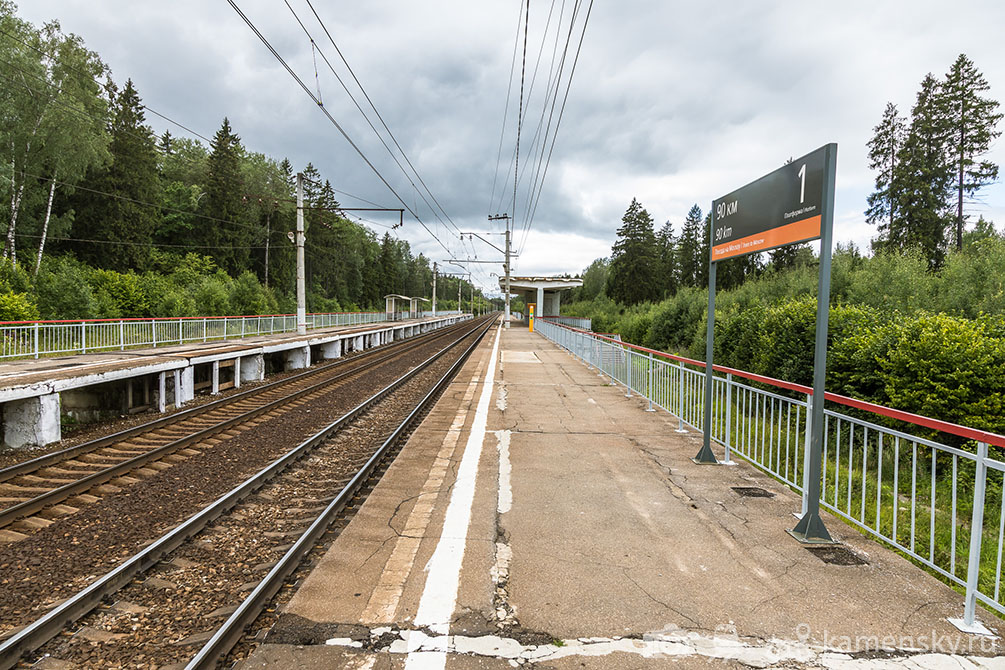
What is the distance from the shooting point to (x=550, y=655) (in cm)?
271

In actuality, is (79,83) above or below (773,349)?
above

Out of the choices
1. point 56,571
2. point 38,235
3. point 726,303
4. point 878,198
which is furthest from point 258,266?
point 56,571

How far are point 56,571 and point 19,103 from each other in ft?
133

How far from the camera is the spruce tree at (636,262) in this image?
72375 millimetres

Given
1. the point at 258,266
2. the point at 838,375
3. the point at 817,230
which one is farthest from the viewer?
the point at 258,266

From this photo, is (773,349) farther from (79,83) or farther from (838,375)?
(79,83)

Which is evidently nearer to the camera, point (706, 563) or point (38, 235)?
point (706, 563)

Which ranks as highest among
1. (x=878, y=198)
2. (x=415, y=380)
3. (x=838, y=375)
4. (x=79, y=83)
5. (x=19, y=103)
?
(x=79, y=83)

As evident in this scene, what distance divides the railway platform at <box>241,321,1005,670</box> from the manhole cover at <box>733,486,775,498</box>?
2 centimetres

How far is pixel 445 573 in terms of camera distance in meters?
3.59

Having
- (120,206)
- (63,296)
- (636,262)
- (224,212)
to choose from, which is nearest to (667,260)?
(636,262)

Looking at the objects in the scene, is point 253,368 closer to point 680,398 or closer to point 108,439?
Result: point 108,439

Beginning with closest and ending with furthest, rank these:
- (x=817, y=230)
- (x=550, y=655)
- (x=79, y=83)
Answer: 1. (x=550, y=655)
2. (x=817, y=230)
3. (x=79, y=83)

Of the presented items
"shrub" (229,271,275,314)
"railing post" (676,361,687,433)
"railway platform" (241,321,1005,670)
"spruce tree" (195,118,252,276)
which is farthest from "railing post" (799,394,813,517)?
"spruce tree" (195,118,252,276)
